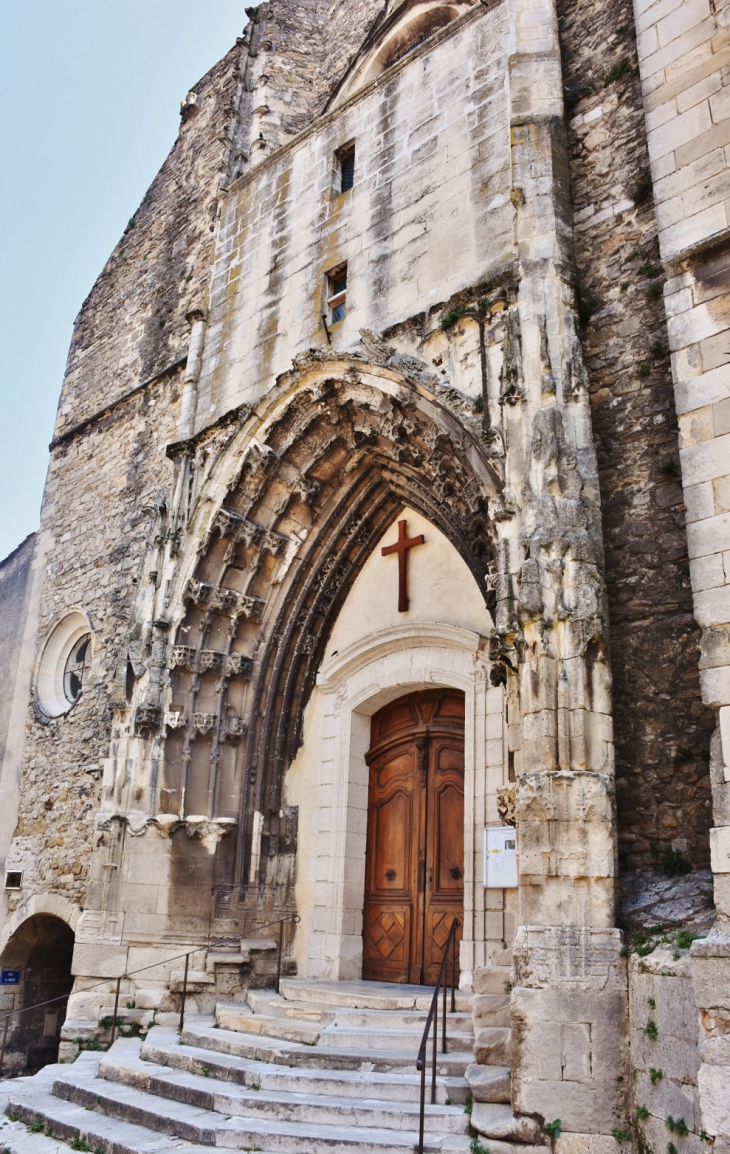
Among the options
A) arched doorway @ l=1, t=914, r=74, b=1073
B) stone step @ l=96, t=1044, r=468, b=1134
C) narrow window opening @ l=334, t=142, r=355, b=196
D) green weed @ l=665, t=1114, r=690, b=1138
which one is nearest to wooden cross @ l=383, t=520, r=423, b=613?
narrow window opening @ l=334, t=142, r=355, b=196

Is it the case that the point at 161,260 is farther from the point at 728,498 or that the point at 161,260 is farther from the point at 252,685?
the point at 728,498

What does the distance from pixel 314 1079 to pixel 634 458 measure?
3665 millimetres

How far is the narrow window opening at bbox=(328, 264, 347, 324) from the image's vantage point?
24.9 feet

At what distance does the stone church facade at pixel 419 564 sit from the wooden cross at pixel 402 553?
0.18 ft

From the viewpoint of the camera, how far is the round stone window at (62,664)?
941cm

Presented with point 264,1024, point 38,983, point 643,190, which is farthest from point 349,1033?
point 643,190

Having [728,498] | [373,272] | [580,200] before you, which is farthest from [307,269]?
[728,498]

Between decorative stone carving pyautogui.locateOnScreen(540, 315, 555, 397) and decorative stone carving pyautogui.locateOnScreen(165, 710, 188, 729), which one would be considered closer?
decorative stone carving pyautogui.locateOnScreen(540, 315, 555, 397)

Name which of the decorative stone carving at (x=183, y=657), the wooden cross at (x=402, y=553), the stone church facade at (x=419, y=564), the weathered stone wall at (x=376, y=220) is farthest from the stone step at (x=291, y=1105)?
the weathered stone wall at (x=376, y=220)

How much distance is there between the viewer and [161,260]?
10664 millimetres

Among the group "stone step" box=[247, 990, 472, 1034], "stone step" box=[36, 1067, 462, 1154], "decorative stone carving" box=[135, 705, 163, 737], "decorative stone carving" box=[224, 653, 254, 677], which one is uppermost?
"decorative stone carving" box=[224, 653, 254, 677]

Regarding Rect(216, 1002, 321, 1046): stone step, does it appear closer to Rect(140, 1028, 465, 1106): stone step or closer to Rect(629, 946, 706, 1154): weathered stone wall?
Rect(140, 1028, 465, 1106): stone step

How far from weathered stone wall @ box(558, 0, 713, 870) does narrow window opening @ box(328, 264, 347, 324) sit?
212cm

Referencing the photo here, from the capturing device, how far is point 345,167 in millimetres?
8453
